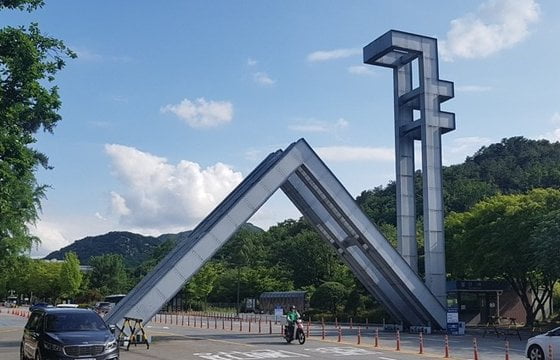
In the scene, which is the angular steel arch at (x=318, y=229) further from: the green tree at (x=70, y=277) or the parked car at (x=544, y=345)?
the green tree at (x=70, y=277)

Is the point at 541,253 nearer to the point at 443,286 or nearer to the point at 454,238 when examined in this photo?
the point at 443,286

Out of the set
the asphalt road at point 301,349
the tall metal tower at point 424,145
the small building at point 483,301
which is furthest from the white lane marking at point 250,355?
the small building at point 483,301

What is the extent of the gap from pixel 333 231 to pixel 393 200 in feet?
260

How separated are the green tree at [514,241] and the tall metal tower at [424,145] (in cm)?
477

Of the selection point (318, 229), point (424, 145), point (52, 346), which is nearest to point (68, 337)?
point (52, 346)

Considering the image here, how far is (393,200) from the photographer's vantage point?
115m

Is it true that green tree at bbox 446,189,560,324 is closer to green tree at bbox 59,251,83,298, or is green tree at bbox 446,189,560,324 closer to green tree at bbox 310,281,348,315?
green tree at bbox 310,281,348,315

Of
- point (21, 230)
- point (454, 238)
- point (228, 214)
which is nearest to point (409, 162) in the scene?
point (454, 238)

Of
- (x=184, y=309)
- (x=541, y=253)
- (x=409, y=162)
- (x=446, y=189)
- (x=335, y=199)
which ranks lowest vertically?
(x=184, y=309)

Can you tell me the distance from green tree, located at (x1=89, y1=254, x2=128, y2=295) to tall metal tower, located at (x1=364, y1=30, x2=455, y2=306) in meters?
89.3

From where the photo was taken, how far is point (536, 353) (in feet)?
71.7

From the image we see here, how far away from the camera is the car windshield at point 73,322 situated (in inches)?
709

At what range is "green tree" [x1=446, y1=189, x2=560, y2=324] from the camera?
37.5 metres

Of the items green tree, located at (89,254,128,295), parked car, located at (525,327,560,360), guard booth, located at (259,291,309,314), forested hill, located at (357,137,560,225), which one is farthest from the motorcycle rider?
green tree, located at (89,254,128,295)
